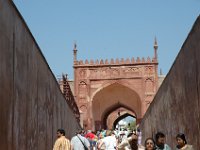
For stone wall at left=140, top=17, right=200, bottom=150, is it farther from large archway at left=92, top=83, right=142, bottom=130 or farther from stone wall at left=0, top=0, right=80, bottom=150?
large archway at left=92, top=83, right=142, bottom=130

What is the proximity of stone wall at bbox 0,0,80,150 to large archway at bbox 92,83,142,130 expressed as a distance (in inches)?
872

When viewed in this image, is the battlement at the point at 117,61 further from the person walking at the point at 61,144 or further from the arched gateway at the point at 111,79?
the person walking at the point at 61,144

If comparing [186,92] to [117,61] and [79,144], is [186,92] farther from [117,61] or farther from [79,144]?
[117,61]

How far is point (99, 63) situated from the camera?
28.8 metres

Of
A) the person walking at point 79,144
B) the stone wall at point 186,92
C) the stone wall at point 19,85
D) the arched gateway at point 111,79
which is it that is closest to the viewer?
the stone wall at point 19,85

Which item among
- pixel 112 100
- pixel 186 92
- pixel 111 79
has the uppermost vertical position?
pixel 111 79

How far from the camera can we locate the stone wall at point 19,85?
4.40 m

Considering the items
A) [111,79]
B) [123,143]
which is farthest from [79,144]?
[111,79]

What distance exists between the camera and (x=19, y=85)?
5195 millimetres

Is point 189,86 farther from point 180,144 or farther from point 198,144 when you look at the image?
point 180,144

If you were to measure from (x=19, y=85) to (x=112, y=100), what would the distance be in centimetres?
2660

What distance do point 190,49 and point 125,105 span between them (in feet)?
84.0

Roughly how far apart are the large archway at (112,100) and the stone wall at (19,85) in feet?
72.7

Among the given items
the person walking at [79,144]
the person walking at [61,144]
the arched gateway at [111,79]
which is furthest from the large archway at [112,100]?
the person walking at [61,144]
